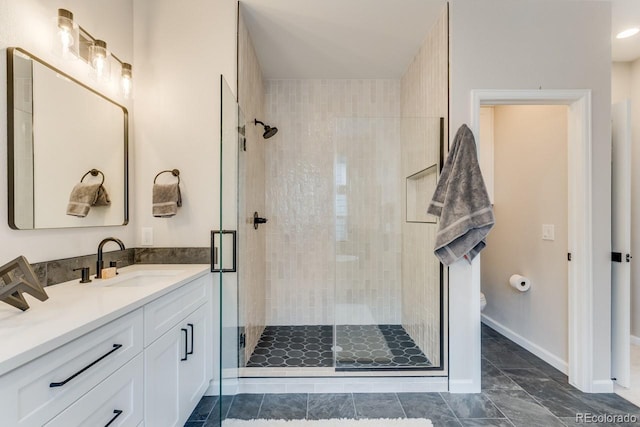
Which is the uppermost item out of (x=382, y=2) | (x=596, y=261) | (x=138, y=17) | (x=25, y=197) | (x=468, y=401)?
(x=382, y=2)

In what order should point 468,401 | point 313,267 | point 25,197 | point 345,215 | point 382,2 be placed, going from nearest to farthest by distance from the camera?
point 25,197, point 468,401, point 382,2, point 345,215, point 313,267

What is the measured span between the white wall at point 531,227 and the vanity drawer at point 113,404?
286cm

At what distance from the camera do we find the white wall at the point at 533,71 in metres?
→ 2.10

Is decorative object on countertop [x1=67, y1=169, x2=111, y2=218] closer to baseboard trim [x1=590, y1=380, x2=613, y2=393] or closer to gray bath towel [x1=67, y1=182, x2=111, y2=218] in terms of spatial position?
gray bath towel [x1=67, y1=182, x2=111, y2=218]

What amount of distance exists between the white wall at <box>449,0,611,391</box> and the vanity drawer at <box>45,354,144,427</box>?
188 centimetres

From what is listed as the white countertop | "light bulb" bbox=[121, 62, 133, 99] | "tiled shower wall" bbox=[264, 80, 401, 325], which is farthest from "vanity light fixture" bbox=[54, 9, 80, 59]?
"tiled shower wall" bbox=[264, 80, 401, 325]

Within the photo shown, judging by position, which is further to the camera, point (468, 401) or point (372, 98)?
point (372, 98)

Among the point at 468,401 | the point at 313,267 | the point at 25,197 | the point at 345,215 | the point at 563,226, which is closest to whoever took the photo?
the point at 25,197

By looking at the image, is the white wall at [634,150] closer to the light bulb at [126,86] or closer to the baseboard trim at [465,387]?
the baseboard trim at [465,387]

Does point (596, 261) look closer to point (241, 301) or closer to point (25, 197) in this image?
point (241, 301)

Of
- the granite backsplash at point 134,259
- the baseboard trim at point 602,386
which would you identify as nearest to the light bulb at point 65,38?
the granite backsplash at point 134,259

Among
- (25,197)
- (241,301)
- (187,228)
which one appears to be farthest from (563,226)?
(25,197)

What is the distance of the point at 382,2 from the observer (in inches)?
84.8

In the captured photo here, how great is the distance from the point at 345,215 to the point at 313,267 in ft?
3.11
